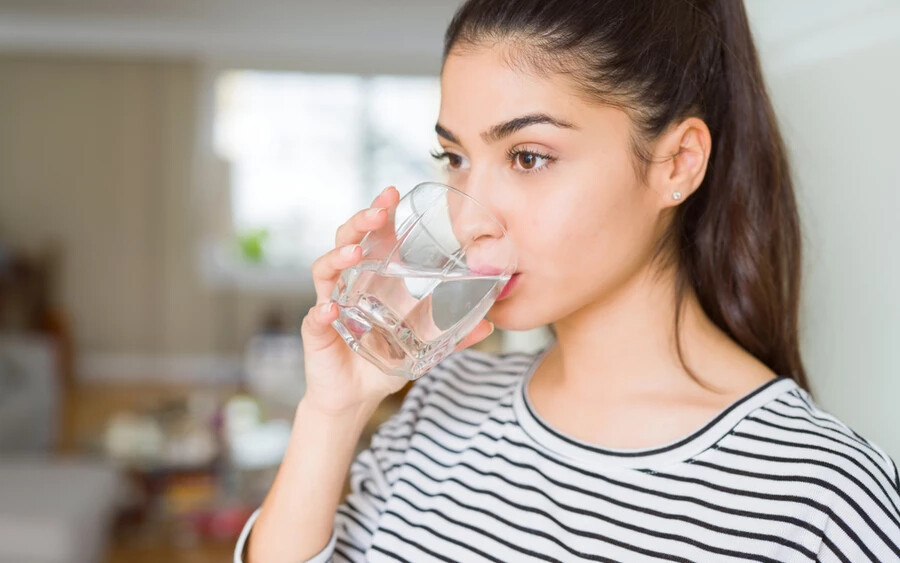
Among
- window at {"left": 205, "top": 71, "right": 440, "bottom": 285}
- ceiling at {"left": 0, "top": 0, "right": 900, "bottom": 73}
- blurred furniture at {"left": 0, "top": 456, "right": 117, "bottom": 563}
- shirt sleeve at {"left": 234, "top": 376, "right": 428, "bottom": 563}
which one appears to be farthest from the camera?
window at {"left": 205, "top": 71, "right": 440, "bottom": 285}

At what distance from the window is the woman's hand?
21.0ft

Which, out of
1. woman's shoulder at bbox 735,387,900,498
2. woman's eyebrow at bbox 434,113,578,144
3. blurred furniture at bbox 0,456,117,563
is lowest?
blurred furniture at bbox 0,456,117,563

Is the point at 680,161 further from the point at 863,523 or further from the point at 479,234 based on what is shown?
the point at 863,523

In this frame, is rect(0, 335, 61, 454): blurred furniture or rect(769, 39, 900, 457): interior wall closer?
rect(769, 39, 900, 457): interior wall

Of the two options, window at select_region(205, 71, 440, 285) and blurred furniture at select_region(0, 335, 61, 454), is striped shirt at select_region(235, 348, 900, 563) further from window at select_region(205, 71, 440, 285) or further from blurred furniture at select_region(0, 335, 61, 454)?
window at select_region(205, 71, 440, 285)

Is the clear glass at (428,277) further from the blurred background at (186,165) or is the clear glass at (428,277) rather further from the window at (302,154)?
the window at (302,154)

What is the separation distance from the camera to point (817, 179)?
113 cm

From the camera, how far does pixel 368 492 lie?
1.21 m

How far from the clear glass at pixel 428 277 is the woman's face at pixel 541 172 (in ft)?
0.19

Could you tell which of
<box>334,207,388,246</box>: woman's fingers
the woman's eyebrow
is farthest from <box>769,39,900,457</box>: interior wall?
<box>334,207,388,246</box>: woman's fingers

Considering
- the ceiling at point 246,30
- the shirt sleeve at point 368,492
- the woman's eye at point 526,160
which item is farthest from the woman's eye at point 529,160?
the ceiling at point 246,30

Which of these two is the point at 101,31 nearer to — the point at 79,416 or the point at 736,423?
the point at 79,416

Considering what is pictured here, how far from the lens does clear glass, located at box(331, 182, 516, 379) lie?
87 centimetres

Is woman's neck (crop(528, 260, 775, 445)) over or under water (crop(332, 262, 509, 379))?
under
